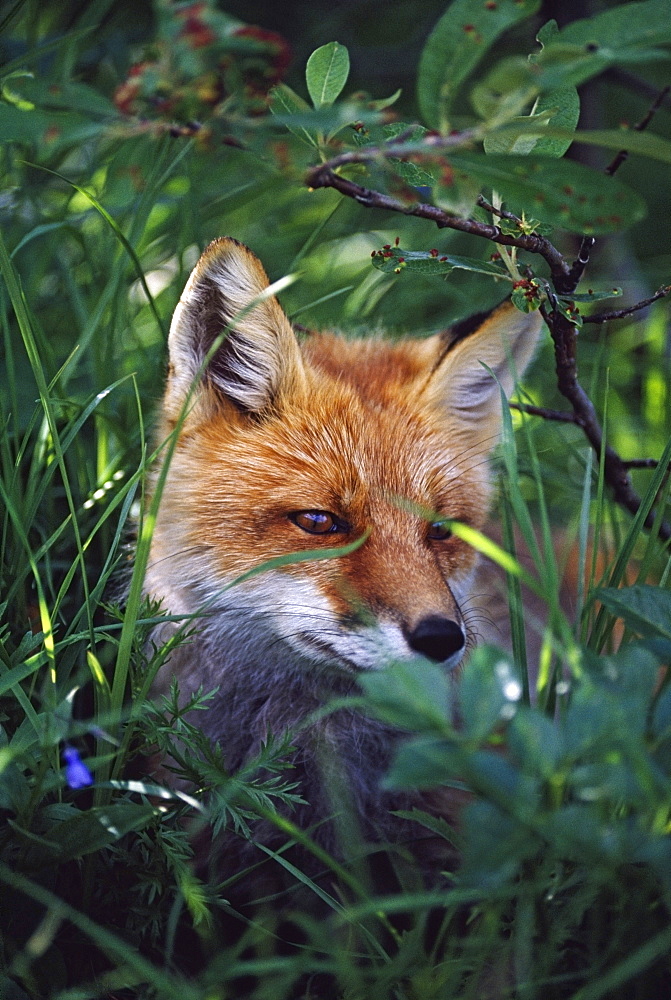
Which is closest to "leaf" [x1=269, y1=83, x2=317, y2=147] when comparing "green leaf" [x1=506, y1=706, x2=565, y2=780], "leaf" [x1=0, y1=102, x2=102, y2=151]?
"leaf" [x1=0, y1=102, x2=102, y2=151]

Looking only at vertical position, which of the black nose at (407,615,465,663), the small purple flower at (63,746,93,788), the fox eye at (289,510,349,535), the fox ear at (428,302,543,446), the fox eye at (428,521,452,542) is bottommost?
the small purple flower at (63,746,93,788)

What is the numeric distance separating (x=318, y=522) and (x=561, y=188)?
0.94 m

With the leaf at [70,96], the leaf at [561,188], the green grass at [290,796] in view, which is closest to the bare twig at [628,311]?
the green grass at [290,796]

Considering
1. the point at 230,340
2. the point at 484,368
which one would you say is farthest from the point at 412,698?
the point at 484,368

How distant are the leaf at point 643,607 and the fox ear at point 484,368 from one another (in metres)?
0.85

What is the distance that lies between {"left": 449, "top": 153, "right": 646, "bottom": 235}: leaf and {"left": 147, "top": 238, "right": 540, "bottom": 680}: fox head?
582mm

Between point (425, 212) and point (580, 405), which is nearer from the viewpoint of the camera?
point (425, 212)

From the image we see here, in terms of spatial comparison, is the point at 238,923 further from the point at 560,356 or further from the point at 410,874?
the point at 560,356

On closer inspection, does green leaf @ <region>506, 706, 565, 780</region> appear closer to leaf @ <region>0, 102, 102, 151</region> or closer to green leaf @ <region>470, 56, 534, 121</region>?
green leaf @ <region>470, 56, 534, 121</region>

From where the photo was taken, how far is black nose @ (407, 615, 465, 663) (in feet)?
5.35

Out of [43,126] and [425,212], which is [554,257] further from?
[43,126]

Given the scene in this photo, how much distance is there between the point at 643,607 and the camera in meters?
1.40

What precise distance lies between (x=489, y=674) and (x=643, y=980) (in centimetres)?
55

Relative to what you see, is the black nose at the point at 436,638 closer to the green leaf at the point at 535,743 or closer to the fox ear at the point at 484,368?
the green leaf at the point at 535,743
